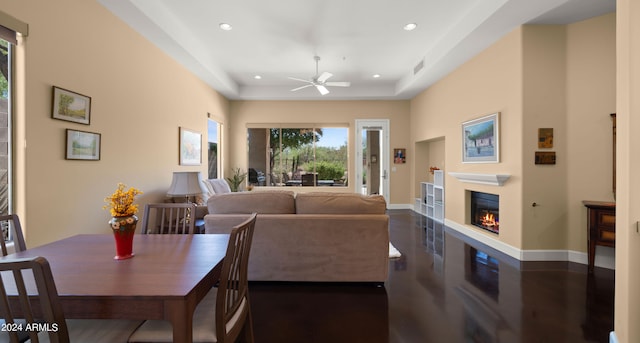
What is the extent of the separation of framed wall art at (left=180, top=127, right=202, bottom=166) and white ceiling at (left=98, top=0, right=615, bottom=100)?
3.97 feet

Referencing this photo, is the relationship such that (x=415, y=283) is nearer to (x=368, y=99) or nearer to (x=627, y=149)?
(x=627, y=149)

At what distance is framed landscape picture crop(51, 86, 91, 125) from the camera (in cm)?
256

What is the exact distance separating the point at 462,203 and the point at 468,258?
157 cm

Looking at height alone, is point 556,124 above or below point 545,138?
above

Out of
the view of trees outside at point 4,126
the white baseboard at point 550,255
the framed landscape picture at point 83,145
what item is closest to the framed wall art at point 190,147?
the framed landscape picture at point 83,145

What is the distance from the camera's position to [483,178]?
415 cm

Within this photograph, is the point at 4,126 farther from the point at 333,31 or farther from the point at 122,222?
the point at 333,31

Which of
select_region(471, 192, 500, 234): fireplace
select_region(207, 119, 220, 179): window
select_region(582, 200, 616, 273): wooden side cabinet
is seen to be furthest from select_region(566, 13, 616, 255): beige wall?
select_region(207, 119, 220, 179): window

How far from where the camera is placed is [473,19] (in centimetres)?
360

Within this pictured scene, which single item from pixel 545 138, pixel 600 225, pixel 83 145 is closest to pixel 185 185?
pixel 83 145

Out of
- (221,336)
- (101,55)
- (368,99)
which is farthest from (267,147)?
(221,336)

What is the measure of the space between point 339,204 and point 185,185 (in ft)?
7.98

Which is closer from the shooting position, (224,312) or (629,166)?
(224,312)

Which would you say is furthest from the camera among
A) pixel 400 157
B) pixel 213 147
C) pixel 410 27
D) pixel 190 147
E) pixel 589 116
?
pixel 400 157
